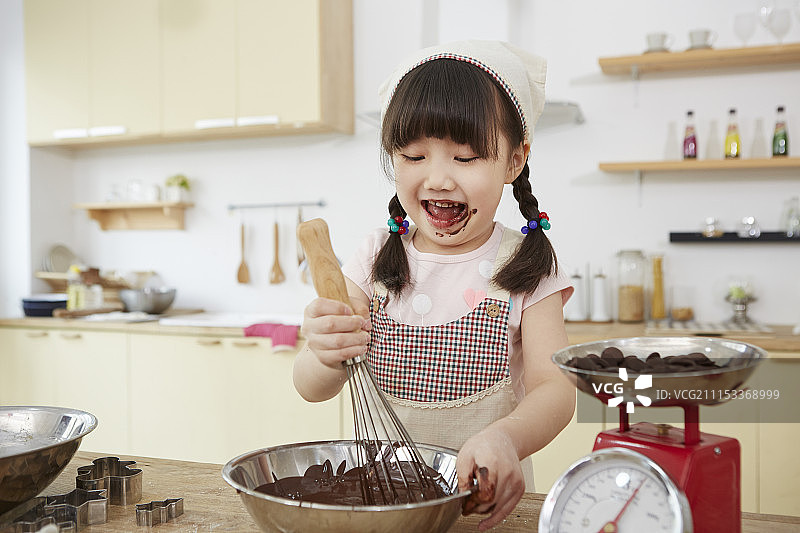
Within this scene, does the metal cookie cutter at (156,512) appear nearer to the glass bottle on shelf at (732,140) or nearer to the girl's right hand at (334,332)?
the girl's right hand at (334,332)

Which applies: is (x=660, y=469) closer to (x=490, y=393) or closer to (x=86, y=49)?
(x=490, y=393)

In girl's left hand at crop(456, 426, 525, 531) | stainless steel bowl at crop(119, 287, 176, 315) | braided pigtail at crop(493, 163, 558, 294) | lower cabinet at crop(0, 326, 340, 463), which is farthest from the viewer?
stainless steel bowl at crop(119, 287, 176, 315)

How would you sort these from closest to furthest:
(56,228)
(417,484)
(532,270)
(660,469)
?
(660,469) → (417,484) → (532,270) → (56,228)

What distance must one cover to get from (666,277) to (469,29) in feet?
4.13

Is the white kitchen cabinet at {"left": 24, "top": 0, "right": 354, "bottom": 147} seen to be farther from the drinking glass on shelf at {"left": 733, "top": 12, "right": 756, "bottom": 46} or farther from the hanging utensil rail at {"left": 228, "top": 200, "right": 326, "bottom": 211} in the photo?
the drinking glass on shelf at {"left": 733, "top": 12, "right": 756, "bottom": 46}

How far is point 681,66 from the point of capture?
2.69 meters

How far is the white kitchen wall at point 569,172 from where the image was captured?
8.76 ft

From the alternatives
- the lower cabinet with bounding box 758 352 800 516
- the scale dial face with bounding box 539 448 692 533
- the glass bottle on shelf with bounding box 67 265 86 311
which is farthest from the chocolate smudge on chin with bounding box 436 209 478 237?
the glass bottle on shelf with bounding box 67 265 86 311

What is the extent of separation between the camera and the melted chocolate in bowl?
815mm

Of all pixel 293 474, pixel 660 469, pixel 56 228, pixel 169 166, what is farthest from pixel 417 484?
pixel 56 228

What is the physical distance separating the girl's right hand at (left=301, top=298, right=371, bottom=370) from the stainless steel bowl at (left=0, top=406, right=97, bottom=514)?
12.5 inches

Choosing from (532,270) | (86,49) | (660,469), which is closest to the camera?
(660,469)

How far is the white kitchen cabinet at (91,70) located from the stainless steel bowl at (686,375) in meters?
2.82

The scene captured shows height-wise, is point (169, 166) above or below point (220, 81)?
below
